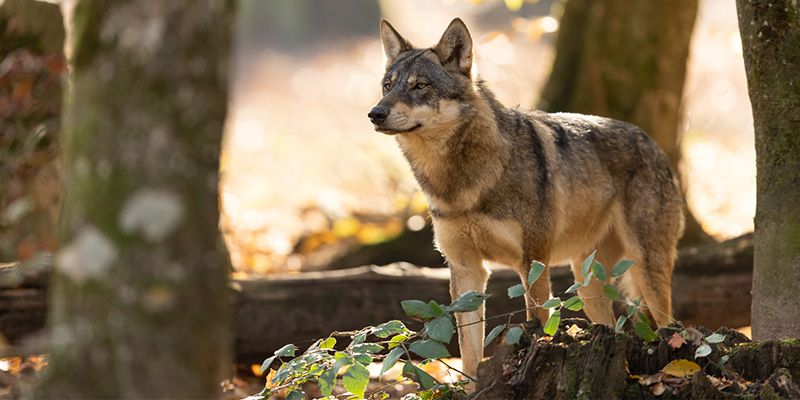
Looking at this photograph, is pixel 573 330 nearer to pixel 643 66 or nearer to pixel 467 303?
pixel 467 303

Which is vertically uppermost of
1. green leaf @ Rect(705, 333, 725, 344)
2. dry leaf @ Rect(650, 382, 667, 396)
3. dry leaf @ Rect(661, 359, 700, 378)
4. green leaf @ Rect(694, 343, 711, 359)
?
green leaf @ Rect(705, 333, 725, 344)

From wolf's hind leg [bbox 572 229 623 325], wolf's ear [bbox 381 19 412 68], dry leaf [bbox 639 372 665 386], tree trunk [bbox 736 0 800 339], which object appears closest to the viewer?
dry leaf [bbox 639 372 665 386]

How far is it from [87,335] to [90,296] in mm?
131

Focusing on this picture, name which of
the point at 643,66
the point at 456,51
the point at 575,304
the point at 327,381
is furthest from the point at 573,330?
the point at 643,66

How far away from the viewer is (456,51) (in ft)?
21.3

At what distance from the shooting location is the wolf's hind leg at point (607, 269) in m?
7.37

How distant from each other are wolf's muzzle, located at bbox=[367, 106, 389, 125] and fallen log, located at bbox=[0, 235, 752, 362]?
6.70 feet

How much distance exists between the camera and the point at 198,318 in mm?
2930

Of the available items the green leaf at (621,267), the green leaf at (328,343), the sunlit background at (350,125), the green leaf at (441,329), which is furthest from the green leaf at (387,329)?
the sunlit background at (350,125)

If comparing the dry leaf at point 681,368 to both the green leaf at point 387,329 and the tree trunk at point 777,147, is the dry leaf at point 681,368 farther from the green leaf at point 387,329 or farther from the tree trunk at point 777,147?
the green leaf at point 387,329

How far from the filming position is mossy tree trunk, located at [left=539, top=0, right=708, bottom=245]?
34.1ft

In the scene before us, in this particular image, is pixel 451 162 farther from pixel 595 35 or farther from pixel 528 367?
pixel 595 35

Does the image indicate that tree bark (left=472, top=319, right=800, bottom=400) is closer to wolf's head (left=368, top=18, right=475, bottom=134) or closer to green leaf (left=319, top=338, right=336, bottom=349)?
green leaf (left=319, top=338, right=336, bottom=349)

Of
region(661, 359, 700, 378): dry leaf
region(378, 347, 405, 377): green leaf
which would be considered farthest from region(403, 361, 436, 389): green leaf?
region(661, 359, 700, 378): dry leaf
